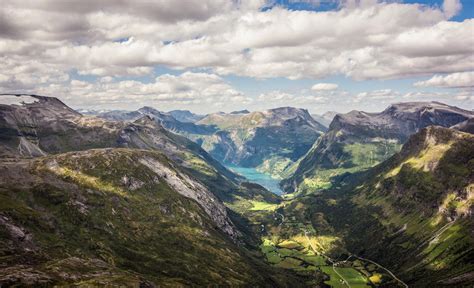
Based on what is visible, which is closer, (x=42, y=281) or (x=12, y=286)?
(x=12, y=286)
